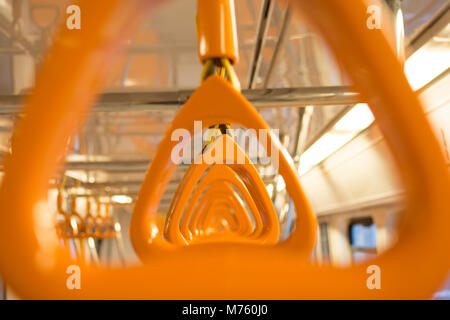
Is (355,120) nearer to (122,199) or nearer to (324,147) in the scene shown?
(324,147)

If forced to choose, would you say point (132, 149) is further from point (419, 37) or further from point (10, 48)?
point (419, 37)

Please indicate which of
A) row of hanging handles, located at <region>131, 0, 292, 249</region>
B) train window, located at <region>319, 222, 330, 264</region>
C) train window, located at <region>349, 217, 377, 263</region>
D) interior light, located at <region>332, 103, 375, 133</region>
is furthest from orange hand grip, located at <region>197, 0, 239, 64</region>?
train window, located at <region>319, 222, 330, 264</region>

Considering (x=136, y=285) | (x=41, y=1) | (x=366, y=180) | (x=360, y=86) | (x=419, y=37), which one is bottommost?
(x=136, y=285)

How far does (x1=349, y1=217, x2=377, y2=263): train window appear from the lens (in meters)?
4.16

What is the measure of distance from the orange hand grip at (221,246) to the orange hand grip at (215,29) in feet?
0.71

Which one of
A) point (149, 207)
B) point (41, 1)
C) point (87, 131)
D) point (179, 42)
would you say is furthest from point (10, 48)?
point (149, 207)

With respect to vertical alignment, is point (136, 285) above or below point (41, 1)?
below

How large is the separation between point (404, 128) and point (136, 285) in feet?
0.60

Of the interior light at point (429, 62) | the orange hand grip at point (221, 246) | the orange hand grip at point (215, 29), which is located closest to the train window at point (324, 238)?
the interior light at point (429, 62)

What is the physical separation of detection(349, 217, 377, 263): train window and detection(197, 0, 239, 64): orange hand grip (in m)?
3.67

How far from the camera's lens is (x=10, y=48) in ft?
6.77

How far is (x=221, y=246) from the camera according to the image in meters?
0.29

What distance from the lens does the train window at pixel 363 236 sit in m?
4.16

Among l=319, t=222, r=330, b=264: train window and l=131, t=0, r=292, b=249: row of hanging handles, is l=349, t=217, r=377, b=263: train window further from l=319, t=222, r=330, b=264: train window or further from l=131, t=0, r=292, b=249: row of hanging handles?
l=131, t=0, r=292, b=249: row of hanging handles
